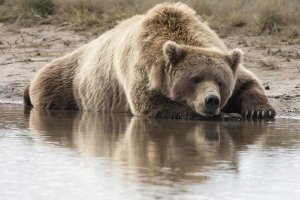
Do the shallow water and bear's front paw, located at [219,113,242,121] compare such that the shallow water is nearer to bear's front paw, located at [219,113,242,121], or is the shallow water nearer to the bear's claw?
bear's front paw, located at [219,113,242,121]

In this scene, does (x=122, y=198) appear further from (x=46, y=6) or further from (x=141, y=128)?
(x=46, y=6)

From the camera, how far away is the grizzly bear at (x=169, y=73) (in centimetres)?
1024

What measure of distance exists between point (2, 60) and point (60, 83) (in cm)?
330

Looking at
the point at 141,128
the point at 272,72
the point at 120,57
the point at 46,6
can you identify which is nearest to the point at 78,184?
A: the point at 141,128

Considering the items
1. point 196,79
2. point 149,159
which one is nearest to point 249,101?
point 196,79

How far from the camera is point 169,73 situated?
10.4m

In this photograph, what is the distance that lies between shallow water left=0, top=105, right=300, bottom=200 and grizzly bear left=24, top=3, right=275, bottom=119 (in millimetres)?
→ 362

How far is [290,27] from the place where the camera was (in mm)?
16016

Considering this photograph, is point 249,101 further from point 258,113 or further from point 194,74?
point 194,74

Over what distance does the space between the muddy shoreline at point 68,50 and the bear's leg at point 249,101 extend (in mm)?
486

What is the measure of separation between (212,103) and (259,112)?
836mm

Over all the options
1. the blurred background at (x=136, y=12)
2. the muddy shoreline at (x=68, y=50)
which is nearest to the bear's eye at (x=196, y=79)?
the muddy shoreline at (x=68, y=50)

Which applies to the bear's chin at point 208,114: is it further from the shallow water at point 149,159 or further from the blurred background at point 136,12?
the blurred background at point 136,12

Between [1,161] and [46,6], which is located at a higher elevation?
[46,6]
